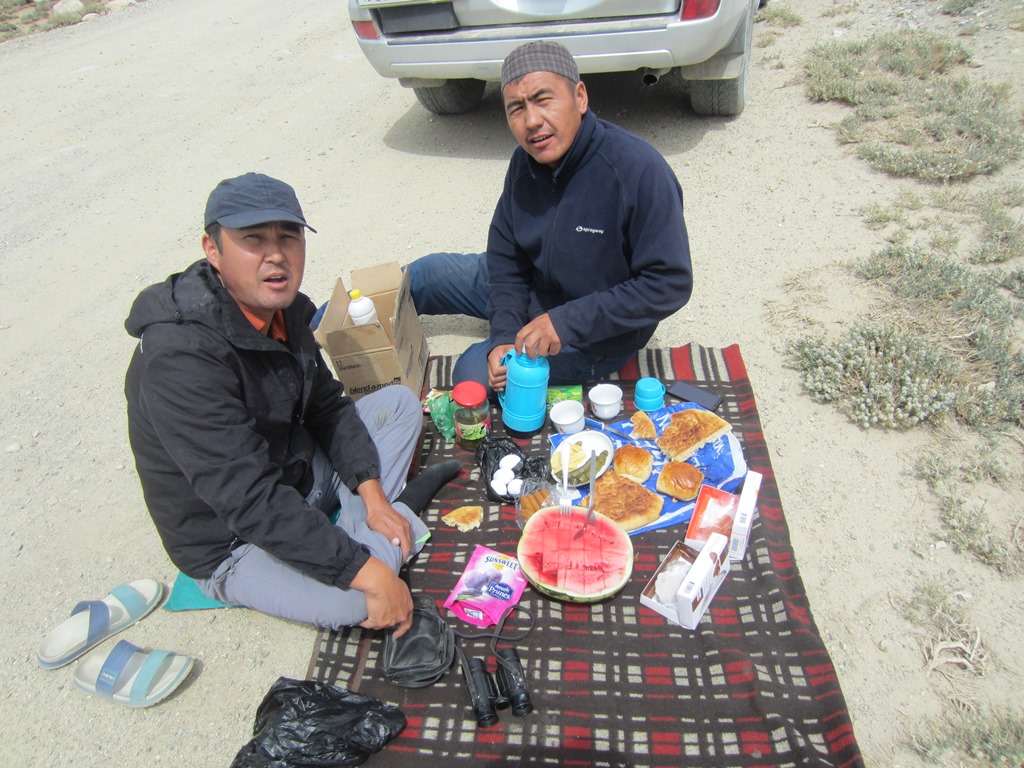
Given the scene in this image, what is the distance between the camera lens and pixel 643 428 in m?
3.09

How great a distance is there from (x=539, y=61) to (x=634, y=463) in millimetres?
1751

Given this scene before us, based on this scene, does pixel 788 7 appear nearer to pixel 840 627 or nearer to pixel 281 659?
pixel 840 627

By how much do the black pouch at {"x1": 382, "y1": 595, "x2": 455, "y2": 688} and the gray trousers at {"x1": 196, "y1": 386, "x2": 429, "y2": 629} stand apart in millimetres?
174

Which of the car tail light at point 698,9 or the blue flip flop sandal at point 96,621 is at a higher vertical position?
the car tail light at point 698,9

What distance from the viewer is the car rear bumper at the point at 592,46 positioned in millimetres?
4453

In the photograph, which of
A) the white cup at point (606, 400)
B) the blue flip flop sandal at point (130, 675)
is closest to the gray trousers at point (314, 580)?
the blue flip flop sandal at point (130, 675)

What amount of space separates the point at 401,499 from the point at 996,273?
370 cm

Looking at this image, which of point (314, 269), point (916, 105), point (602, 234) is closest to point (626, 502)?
point (602, 234)


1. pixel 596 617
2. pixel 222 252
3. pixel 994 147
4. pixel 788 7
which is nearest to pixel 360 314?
pixel 222 252

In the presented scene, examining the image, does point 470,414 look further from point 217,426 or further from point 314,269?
point 314,269

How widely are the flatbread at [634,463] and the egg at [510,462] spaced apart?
1.48 ft

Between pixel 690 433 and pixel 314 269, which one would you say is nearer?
pixel 690 433

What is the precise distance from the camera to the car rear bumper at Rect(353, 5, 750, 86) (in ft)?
14.6

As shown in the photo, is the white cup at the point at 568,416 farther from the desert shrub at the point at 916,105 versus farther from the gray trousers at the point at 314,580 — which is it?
the desert shrub at the point at 916,105
